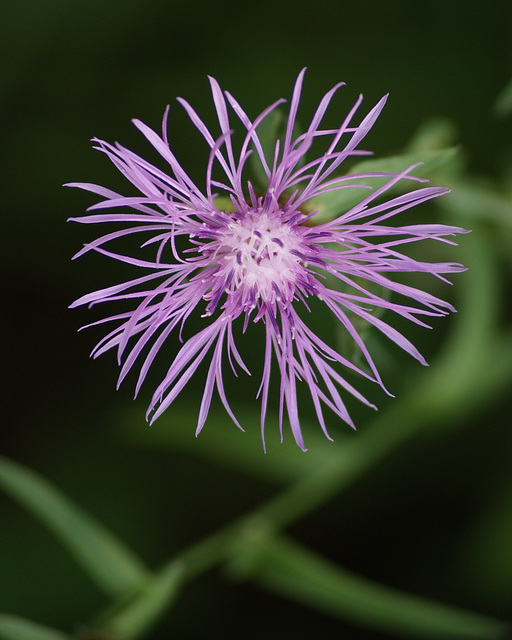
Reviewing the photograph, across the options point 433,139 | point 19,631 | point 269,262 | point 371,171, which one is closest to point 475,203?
point 433,139

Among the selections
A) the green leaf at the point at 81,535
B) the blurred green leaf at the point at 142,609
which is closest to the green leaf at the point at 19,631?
the blurred green leaf at the point at 142,609

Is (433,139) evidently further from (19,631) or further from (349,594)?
(19,631)

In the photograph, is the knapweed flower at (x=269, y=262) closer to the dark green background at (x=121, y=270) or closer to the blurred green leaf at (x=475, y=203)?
the blurred green leaf at (x=475, y=203)

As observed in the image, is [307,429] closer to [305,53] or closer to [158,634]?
[158,634]

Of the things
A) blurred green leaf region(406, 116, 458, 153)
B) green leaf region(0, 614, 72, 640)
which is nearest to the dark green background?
blurred green leaf region(406, 116, 458, 153)

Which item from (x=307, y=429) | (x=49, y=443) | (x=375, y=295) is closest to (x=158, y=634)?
(x=49, y=443)

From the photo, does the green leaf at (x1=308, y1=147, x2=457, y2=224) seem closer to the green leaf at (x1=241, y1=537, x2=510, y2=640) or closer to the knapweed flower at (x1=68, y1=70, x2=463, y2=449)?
the knapweed flower at (x1=68, y1=70, x2=463, y2=449)

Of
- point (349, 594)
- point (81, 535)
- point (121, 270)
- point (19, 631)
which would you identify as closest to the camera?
point (19, 631)
